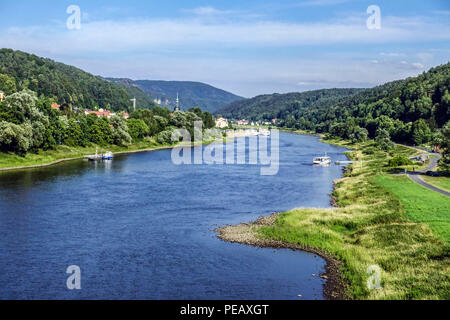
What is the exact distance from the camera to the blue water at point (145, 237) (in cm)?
2830

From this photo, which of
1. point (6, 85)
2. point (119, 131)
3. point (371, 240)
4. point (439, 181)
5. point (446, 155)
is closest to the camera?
point (371, 240)

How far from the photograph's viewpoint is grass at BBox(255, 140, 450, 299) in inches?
1077

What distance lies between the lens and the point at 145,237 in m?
38.6

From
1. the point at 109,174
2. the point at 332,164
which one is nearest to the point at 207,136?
the point at 332,164

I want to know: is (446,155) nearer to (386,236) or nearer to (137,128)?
(386,236)

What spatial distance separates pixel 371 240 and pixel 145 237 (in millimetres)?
18128

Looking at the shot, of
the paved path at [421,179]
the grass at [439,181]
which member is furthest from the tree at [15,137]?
the grass at [439,181]

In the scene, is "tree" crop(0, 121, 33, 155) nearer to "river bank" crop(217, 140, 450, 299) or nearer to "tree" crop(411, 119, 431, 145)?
"river bank" crop(217, 140, 450, 299)

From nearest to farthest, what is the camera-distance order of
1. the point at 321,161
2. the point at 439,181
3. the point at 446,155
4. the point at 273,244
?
the point at 273,244
the point at 439,181
the point at 446,155
the point at 321,161

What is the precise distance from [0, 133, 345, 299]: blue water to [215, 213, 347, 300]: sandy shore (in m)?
0.76

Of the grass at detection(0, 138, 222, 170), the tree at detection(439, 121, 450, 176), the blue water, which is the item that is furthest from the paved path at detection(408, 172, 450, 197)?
the grass at detection(0, 138, 222, 170)

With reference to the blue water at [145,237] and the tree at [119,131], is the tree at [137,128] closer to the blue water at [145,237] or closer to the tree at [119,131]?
the tree at [119,131]

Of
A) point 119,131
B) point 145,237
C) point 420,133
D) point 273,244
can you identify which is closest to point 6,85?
point 119,131
